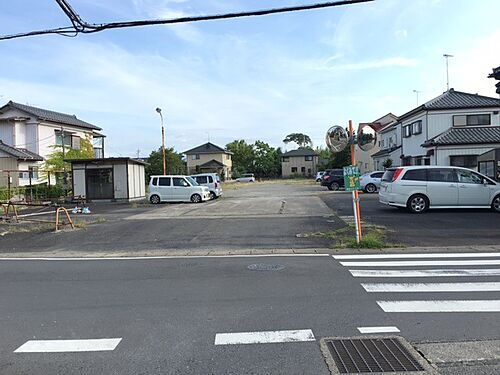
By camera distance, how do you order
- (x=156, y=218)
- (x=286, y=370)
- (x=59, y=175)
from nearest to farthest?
(x=286, y=370), (x=156, y=218), (x=59, y=175)

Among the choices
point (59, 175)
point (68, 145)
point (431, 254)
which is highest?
point (68, 145)

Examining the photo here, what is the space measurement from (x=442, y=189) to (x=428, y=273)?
9.75 metres

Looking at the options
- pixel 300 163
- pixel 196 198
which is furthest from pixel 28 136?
pixel 300 163

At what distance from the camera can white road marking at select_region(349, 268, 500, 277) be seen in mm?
7262

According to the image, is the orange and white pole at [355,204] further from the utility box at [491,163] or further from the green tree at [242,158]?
the green tree at [242,158]

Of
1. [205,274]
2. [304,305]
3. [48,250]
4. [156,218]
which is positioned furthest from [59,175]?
[304,305]

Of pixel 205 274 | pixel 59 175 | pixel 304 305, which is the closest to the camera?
pixel 304 305

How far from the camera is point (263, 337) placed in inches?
180

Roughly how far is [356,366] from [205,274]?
425cm

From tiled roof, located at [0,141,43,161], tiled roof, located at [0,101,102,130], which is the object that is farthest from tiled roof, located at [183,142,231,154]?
tiled roof, located at [0,141,43,161]

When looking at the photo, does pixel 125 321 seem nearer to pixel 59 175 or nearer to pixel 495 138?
pixel 495 138

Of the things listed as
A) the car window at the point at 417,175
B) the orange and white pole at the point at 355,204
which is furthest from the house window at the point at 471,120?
the orange and white pole at the point at 355,204

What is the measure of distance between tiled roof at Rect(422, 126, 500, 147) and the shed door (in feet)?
71.2

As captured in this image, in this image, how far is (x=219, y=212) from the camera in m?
19.2
